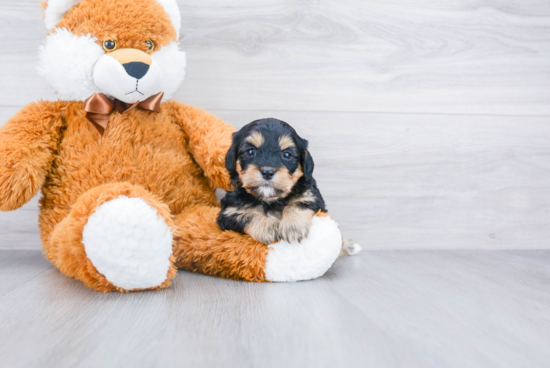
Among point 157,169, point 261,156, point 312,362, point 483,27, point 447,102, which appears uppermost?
point 483,27

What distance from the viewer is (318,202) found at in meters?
1.35

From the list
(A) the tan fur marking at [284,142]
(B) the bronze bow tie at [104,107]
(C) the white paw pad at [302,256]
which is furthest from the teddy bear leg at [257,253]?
(B) the bronze bow tie at [104,107]

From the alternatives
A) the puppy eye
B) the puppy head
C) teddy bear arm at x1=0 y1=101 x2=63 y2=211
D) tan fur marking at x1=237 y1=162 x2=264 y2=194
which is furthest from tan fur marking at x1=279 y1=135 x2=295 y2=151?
teddy bear arm at x1=0 y1=101 x2=63 y2=211

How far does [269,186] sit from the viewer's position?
1186 millimetres

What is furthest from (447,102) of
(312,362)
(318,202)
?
(312,362)

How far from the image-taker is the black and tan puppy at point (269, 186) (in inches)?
46.9

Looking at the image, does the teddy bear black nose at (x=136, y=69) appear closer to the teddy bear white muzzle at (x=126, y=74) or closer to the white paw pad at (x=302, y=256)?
the teddy bear white muzzle at (x=126, y=74)

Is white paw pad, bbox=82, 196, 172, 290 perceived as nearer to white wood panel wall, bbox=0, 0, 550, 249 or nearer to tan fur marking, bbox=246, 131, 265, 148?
tan fur marking, bbox=246, 131, 265, 148

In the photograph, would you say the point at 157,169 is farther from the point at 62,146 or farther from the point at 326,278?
the point at 326,278

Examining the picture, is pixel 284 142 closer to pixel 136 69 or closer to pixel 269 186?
pixel 269 186

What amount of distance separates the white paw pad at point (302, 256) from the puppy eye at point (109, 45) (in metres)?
0.78

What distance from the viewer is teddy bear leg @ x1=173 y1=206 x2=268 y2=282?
4.09 ft

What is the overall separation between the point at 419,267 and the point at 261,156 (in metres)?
0.76

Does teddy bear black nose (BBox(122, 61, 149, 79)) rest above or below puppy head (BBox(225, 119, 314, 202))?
above
